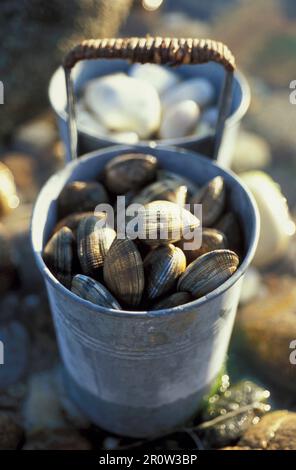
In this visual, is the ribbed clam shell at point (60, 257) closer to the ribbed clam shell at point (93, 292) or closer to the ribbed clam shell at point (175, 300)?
the ribbed clam shell at point (93, 292)

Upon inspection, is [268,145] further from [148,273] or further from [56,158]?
[148,273]

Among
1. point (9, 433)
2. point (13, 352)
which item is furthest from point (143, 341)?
point (13, 352)

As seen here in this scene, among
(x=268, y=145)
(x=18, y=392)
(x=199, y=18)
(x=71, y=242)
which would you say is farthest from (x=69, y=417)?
(x=199, y=18)

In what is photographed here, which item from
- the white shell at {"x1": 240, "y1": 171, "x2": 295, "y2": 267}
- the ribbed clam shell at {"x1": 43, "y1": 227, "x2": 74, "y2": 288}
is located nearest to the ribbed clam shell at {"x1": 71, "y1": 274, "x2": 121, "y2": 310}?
the ribbed clam shell at {"x1": 43, "y1": 227, "x2": 74, "y2": 288}

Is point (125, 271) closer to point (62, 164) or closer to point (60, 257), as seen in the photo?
point (60, 257)

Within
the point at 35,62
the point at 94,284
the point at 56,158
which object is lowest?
the point at 56,158

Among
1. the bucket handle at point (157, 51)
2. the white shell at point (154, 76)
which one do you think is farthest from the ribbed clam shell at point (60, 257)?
the white shell at point (154, 76)
